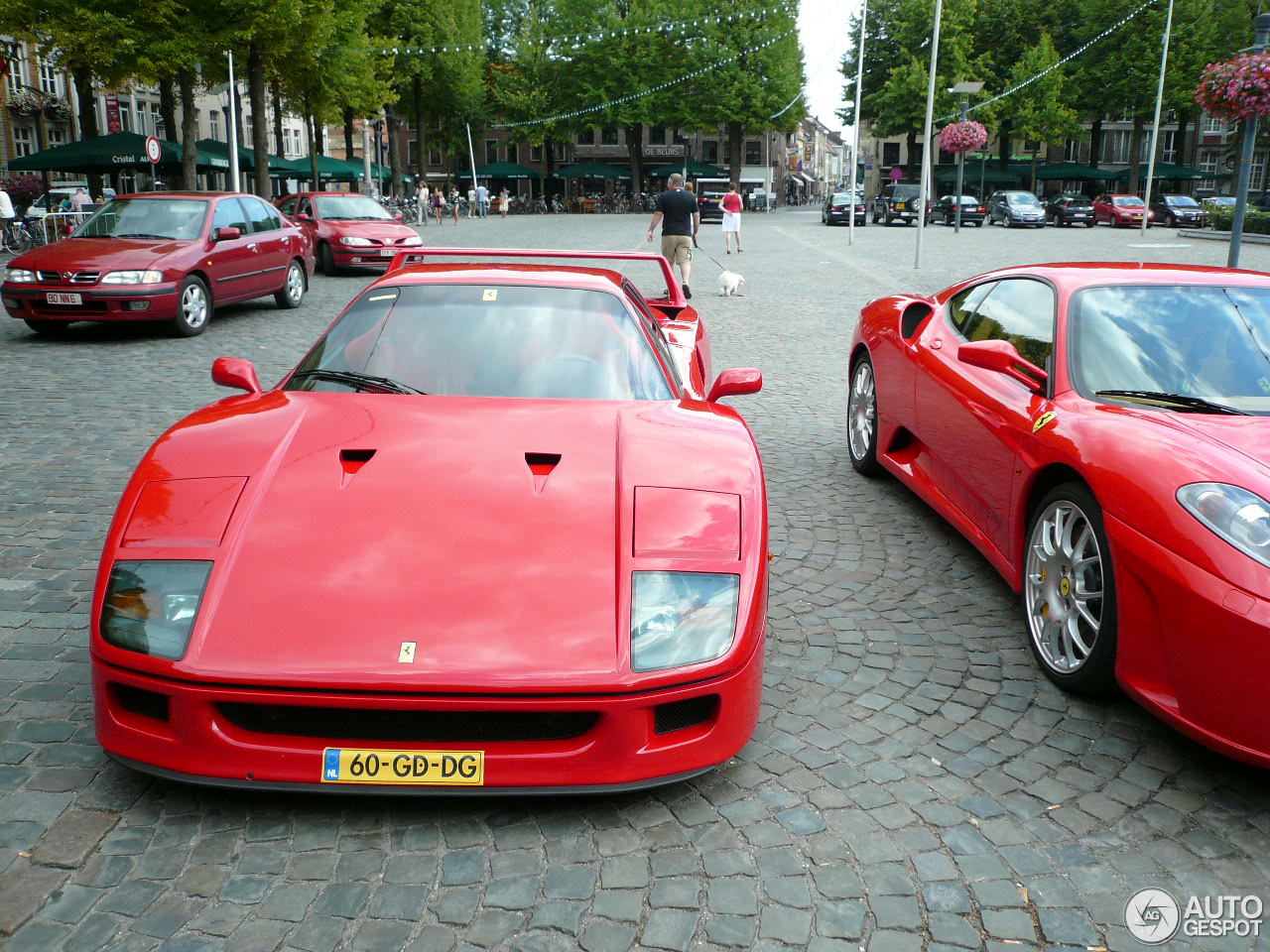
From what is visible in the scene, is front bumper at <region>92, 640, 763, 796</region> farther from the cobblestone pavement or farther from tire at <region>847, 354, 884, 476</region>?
tire at <region>847, 354, 884, 476</region>

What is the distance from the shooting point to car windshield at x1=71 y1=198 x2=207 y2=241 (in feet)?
39.8

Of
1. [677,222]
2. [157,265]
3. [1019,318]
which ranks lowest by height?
[157,265]

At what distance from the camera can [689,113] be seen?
2601 inches

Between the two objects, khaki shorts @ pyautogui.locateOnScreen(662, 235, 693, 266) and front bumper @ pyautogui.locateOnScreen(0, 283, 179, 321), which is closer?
front bumper @ pyautogui.locateOnScreen(0, 283, 179, 321)

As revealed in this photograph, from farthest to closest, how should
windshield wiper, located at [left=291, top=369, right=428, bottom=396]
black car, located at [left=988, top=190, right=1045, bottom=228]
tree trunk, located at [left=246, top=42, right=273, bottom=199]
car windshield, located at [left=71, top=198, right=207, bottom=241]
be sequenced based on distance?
black car, located at [left=988, top=190, right=1045, bottom=228]
tree trunk, located at [left=246, top=42, right=273, bottom=199]
car windshield, located at [left=71, top=198, right=207, bottom=241]
windshield wiper, located at [left=291, top=369, right=428, bottom=396]

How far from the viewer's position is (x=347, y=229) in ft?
64.4

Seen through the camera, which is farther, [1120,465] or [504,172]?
[504,172]

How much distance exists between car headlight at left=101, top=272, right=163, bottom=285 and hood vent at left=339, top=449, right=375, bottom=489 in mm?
9017

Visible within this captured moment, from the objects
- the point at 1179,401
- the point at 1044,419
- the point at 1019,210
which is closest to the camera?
the point at 1179,401

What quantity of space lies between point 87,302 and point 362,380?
8.56 m

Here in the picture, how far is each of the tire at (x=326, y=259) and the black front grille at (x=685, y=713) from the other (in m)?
18.4

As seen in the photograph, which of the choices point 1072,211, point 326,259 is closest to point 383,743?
point 326,259

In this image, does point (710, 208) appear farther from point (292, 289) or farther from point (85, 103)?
point (292, 289)

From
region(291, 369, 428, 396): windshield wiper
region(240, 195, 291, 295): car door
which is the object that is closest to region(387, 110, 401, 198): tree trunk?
region(240, 195, 291, 295): car door
